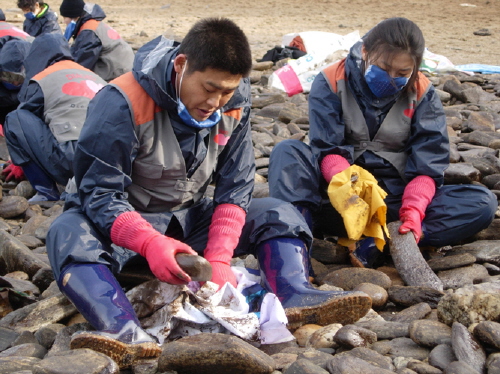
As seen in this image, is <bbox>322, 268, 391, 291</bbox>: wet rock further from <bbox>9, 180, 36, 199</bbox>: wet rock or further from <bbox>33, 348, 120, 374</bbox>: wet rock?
<bbox>9, 180, 36, 199</bbox>: wet rock

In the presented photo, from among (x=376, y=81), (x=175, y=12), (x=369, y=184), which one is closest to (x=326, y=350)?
(x=369, y=184)

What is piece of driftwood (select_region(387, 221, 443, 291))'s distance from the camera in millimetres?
3004

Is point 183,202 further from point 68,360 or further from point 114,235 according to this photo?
point 68,360

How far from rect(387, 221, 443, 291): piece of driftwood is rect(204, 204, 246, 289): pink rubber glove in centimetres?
78

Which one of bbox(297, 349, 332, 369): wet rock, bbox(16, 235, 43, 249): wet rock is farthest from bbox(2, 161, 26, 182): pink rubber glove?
bbox(297, 349, 332, 369): wet rock

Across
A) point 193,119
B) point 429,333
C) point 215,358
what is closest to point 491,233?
point 429,333

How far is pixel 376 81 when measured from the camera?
11.0ft

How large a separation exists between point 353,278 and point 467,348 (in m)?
0.95

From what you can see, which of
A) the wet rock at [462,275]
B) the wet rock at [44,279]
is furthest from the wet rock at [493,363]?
the wet rock at [44,279]

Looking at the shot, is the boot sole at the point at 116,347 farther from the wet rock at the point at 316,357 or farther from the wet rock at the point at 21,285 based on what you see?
the wet rock at the point at 21,285

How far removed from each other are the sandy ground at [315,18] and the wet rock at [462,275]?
21.8ft

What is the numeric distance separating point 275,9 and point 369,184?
1312 centimetres

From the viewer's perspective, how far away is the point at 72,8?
7.14 meters

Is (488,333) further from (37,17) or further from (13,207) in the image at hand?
(37,17)
